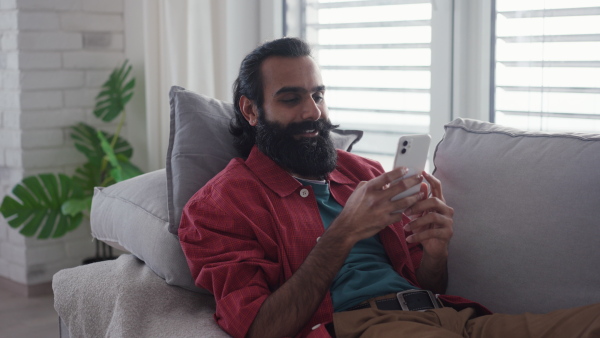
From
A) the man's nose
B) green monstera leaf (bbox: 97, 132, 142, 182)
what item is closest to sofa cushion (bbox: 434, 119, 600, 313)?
the man's nose

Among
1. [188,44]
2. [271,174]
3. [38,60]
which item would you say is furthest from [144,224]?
[38,60]

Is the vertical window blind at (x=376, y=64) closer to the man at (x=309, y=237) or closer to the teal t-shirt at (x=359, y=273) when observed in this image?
the man at (x=309, y=237)

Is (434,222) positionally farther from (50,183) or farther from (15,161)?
(15,161)

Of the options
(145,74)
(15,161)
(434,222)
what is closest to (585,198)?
(434,222)

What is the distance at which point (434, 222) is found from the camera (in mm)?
1682

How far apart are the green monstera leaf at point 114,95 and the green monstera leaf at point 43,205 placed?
351 millimetres

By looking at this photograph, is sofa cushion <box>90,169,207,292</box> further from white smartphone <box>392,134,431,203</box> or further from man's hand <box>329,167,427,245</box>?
white smartphone <box>392,134,431,203</box>

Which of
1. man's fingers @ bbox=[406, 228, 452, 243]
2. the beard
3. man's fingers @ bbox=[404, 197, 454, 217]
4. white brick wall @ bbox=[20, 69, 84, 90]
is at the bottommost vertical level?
man's fingers @ bbox=[406, 228, 452, 243]

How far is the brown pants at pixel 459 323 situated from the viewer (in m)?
1.46

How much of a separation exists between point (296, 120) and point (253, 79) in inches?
6.8

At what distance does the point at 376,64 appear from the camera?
275 centimetres

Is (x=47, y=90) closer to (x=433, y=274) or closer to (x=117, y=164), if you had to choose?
(x=117, y=164)

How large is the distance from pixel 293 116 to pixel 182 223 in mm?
383

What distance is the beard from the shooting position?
1813 millimetres
